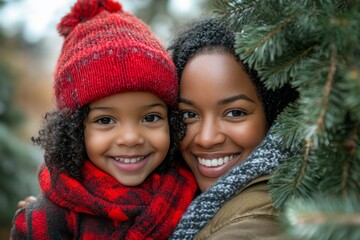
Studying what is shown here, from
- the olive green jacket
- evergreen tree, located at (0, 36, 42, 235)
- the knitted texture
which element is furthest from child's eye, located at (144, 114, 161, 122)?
evergreen tree, located at (0, 36, 42, 235)

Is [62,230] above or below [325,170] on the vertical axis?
above

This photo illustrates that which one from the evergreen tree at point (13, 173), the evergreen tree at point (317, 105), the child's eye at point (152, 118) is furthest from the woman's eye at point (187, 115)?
the evergreen tree at point (13, 173)

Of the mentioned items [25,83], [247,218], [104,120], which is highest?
[25,83]

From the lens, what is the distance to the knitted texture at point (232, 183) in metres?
1.88

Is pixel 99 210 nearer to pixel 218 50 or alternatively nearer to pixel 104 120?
pixel 104 120

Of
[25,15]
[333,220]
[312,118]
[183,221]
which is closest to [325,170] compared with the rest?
[312,118]

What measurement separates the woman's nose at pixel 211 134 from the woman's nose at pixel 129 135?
0.28 m

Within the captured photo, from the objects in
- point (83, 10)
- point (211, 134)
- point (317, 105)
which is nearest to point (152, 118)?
point (211, 134)

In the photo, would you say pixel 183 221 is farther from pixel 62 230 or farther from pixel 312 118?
pixel 312 118

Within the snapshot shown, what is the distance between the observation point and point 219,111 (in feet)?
7.36

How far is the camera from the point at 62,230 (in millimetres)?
2236

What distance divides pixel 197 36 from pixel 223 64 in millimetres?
270

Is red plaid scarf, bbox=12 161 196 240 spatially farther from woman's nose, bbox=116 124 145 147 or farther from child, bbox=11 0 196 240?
woman's nose, bbox=116 124 145 147

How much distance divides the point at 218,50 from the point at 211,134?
1.31 ft
